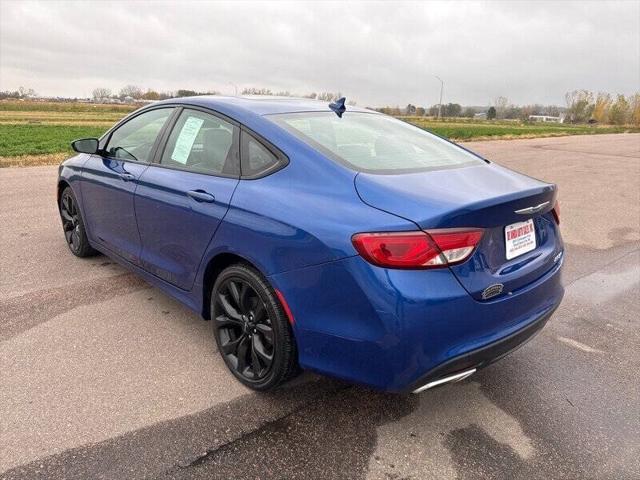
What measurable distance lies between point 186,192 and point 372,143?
3.64ft

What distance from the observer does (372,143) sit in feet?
9.41

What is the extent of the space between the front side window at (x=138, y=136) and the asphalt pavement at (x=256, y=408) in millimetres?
1071

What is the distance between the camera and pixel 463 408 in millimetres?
2678

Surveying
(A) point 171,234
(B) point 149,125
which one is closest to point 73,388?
(A) point 171,234

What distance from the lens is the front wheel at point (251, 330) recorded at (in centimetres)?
247

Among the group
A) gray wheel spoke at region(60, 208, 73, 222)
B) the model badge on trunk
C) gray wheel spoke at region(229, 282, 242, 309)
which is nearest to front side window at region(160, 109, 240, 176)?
gray wheel spoke at region(229, 282, 242, 309)

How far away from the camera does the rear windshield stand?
8.51 feet

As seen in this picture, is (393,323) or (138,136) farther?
(138,136)

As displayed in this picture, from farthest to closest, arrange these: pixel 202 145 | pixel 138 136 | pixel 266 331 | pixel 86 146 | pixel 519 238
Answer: pixel 86 146 → pixel 138 136 → pixel 202 145 → pixel 266 331 → pixel 519 238

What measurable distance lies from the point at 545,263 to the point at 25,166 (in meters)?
11.4

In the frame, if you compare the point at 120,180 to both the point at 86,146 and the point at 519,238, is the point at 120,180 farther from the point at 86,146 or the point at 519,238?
the point at 519,238

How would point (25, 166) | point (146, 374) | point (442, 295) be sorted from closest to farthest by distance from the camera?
point (442, 295)
point (146, 374)
point (25, 166)

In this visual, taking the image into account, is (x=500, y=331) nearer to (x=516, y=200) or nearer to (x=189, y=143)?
(x=516, y=200)

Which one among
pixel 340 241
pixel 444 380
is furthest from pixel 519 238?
pixel 340 241
